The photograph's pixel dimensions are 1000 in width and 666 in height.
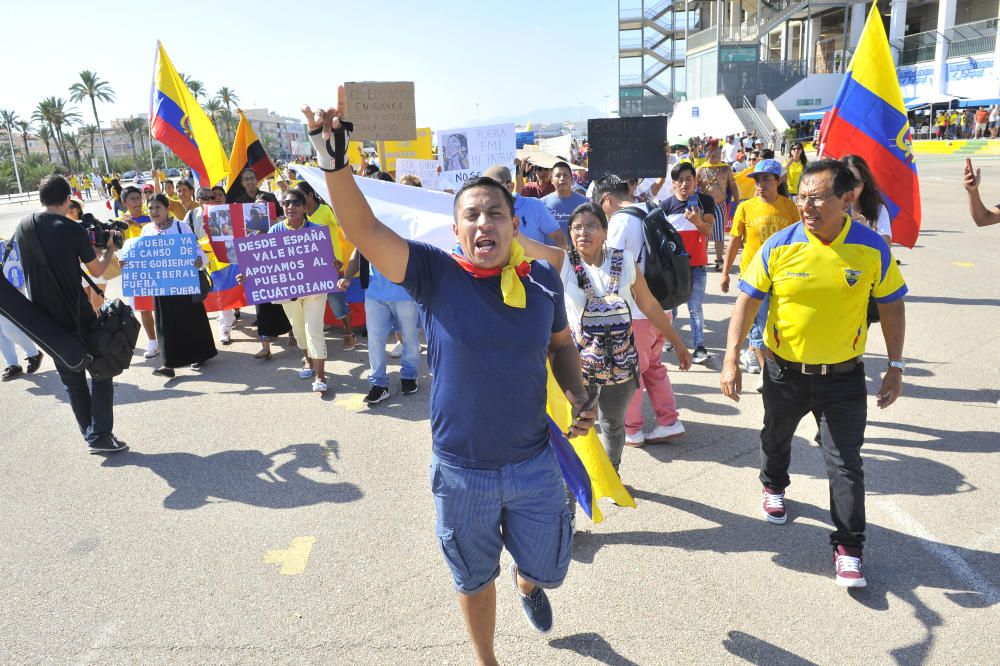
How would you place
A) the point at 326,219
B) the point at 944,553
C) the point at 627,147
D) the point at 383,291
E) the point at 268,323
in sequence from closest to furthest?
the point at 944,553 < the point at 383,291 < the point at 627,147 < the point at 326,219 < the point at 268,323

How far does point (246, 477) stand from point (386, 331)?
5.91 feet

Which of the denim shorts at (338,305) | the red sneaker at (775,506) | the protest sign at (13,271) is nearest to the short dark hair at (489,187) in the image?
the red sneaker at (775,506)

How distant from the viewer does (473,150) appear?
8.75 metres

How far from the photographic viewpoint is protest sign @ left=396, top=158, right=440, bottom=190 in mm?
10000

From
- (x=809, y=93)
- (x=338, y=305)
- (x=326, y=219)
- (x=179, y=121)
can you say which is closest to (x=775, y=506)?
(x=326, y=219)

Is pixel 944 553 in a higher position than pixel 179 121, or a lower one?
lower

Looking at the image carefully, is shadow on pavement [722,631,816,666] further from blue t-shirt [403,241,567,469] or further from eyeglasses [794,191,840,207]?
eyeglasses [794,191,840,207]

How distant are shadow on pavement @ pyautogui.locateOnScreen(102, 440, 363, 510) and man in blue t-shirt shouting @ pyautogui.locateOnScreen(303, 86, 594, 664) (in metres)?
1.99

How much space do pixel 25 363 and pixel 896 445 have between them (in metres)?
8.50

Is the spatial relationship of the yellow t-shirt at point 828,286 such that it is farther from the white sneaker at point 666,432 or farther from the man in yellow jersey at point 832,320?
the white sneaker at point 666,432

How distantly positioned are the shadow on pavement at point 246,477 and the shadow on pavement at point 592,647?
1.80 m

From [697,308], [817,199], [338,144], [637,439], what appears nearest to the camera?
[338,144]

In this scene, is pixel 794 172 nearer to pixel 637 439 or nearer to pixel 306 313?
pixel 637 439

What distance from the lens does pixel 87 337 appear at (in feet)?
16.1
